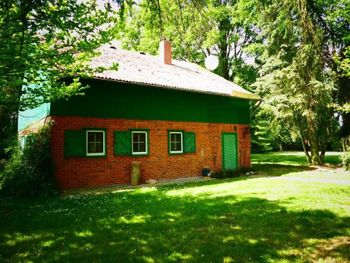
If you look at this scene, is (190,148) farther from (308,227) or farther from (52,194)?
(308,227)

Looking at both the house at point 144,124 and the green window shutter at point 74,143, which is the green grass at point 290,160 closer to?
the house at point 144,124

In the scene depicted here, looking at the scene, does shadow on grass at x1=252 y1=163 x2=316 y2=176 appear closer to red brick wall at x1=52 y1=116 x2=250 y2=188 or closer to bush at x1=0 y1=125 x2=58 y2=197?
red brick wall at x1=52 y1=116 x2=250 y2=188

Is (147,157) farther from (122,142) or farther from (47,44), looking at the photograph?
(47,44)

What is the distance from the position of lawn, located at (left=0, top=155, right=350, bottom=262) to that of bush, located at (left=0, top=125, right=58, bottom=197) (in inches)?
37.9

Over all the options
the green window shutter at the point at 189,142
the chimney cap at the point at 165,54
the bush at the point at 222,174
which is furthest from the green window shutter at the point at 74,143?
the chimney cap at the point at 165,54

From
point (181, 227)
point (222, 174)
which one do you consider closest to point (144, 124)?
point (222, 174)

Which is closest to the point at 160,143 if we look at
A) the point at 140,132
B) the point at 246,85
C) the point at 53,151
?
the point at 140,132

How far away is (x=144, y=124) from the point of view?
13.8 m

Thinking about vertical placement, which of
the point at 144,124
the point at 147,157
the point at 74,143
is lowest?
the point at 147,157

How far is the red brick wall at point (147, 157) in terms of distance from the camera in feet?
38.1

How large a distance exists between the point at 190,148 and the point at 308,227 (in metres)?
9.71

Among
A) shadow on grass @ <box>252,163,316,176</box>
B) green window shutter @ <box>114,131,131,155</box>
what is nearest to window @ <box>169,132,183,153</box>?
green window shutter @ <box>114,131,131,155</box>

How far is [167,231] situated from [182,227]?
0.40 metres

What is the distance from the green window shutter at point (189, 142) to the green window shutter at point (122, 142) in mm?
3297
